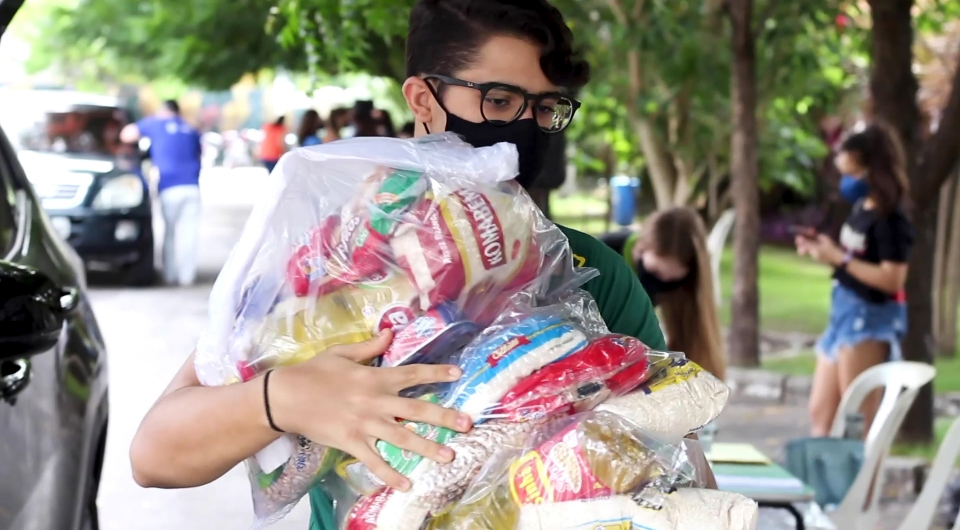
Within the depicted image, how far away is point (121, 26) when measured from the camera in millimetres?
16969

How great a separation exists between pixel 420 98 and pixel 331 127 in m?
10.6

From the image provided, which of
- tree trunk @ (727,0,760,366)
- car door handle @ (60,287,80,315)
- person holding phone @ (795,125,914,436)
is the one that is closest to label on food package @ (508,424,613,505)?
car door handle @ (60,287,80,315)

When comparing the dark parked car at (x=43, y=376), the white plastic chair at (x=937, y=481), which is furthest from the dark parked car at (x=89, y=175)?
the white plastic chair at (x=937, y=481)

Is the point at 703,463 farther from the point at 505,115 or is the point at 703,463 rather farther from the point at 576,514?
the point at 505,115

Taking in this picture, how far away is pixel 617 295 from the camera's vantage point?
1743mm

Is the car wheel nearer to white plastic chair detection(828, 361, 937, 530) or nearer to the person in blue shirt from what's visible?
the person in blue shirt

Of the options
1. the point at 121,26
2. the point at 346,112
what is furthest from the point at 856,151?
the point at 121,26

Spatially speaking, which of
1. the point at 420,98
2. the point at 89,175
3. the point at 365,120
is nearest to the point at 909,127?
the point at 365,120

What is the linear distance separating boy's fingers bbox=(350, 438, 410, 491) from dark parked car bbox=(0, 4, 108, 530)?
108 cm

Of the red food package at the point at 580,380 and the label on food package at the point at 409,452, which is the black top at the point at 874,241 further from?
the label on food package at the point at 409,452

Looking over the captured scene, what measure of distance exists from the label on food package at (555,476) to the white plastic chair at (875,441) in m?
3.69

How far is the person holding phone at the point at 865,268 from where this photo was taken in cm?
558

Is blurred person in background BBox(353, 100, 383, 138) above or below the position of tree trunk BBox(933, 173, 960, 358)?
above

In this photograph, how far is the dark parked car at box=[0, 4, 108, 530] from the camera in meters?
2.22
